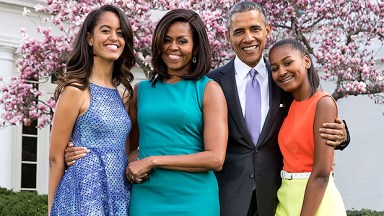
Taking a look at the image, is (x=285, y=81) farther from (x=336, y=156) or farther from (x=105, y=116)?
(x=336, y=156)

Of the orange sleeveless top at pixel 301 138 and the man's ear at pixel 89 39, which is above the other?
the man's ear at pixel 89 39

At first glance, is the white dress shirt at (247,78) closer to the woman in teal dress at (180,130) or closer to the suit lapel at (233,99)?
the suit lapel at (233,99)

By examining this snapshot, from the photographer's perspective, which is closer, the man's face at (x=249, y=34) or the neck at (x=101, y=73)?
the neck at (x=101, y=73)

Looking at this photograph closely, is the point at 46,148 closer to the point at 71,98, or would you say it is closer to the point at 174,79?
the point at 174,79

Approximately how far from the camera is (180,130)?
420 cm

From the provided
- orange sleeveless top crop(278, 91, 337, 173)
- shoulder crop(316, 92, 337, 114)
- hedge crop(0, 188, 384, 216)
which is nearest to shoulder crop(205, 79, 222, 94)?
orange sleeveless top crop(278, 91, 337, 173)

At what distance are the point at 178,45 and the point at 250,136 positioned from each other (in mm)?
704

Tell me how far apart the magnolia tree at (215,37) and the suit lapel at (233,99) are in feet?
11.6

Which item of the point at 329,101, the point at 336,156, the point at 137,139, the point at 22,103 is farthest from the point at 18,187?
the point at 329,101

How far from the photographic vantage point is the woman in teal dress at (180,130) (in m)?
4.13

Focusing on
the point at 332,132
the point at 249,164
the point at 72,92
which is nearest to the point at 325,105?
the point at 332,132

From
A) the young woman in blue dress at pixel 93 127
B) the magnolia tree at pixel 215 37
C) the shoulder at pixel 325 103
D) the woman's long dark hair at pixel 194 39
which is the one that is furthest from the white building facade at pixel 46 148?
the shoulder at pixel 325 103

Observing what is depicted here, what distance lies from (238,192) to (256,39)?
0.93 metres

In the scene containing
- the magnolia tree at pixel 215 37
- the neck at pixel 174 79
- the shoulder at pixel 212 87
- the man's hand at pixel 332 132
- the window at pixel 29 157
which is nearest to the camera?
the man's hand at pixel 332 132
